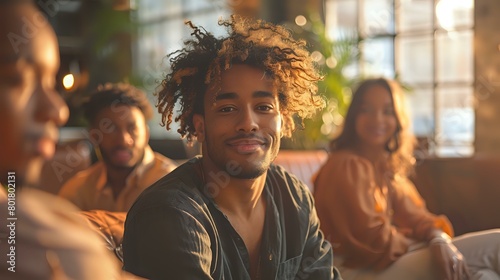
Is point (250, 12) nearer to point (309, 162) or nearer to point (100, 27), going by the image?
point (100, 27)

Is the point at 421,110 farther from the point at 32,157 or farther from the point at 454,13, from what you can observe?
the point at 32,157

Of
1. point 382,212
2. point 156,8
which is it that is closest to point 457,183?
point 382,212

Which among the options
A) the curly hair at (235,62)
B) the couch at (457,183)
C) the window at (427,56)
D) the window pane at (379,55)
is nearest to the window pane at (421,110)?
the window at (427,56)

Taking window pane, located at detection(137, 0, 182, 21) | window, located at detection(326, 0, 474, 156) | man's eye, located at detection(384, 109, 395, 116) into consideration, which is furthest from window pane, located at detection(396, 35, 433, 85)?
window pane, located at detection(137, 0, 182, 21)

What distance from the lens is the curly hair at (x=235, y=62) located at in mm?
1671

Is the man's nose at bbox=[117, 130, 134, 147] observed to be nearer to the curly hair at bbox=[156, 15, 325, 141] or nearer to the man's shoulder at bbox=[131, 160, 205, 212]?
the curly hair at bbox=[156, 15, 325, 141]

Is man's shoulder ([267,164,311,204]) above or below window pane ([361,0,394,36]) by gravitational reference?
below

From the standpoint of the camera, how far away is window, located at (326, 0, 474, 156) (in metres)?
5.51

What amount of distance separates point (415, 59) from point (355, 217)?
3.63 metres

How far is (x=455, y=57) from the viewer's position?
222 inches

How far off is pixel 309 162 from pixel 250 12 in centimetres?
374

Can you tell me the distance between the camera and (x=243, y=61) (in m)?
1.66

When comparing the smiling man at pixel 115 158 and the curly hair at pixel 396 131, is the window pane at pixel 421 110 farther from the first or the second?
the smiling man at pixel 115 158

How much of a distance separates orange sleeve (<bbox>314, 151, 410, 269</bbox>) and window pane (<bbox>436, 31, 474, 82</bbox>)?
3.07 meters
